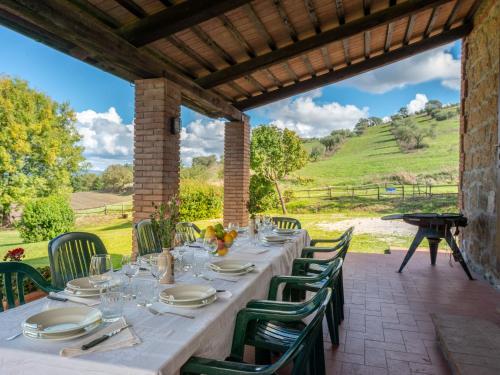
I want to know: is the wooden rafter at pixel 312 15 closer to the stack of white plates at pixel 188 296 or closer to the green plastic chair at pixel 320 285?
the green plastic chair at pixel 320 285

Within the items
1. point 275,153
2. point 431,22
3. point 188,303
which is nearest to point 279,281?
point 188,303

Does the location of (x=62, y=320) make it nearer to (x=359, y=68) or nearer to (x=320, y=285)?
(x=320, y=285)

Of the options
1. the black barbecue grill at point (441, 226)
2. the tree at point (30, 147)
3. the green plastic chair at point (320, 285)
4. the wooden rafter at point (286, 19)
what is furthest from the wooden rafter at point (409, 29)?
the tree at point (30, 147)

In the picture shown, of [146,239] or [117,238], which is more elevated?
[146,239]

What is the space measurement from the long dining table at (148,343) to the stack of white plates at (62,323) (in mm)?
24

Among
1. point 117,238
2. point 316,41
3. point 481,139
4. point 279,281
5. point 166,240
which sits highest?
point 316,41

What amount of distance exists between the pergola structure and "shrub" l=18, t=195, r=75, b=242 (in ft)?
8.13

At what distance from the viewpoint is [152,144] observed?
4.04m

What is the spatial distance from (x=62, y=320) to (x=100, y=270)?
33 cm

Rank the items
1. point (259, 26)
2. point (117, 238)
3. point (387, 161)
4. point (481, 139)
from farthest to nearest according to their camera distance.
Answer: point (387, 161)
point (117, 238)
point (481, 139)
point (259, 26)

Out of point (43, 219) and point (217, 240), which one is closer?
point (217, 240)

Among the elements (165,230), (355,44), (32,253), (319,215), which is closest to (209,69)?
(355,44)

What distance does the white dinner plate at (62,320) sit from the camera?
1269 millimetres

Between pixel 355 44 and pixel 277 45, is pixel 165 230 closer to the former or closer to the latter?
pixel 277 45
